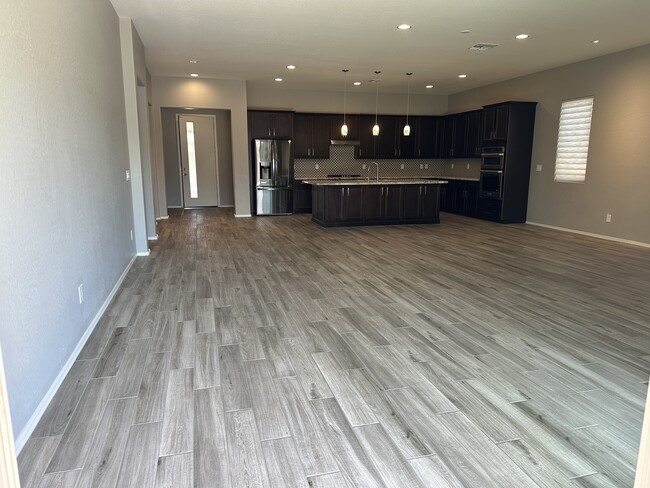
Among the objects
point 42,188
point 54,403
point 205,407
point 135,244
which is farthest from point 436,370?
point 135,244

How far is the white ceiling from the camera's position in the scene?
4.82m

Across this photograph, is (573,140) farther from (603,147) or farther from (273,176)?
(273,176)

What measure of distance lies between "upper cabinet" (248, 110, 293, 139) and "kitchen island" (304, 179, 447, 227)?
205 centimetres

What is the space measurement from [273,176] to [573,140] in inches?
243

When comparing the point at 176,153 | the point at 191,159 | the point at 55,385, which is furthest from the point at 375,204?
the point at 55,385

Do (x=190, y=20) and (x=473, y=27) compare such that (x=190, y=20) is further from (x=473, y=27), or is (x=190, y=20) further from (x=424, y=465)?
(x=424, y=465)

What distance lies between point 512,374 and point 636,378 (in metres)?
0.73

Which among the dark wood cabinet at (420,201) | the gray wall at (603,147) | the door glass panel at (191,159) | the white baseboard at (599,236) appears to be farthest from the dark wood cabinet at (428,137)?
the door glass panel at (191,159)

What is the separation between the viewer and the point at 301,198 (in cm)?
1066

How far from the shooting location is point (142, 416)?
85.3 inches

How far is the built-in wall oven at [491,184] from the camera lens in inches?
350

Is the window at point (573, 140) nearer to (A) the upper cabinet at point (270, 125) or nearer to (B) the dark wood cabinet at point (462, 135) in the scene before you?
(B) the dark wood cabinet at point (462, 135)

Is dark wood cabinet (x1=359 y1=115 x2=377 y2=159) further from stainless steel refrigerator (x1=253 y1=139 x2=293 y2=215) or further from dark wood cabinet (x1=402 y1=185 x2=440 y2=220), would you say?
A: dark wood cabinet (x1=402 y1=185 x2=440 y2=220)

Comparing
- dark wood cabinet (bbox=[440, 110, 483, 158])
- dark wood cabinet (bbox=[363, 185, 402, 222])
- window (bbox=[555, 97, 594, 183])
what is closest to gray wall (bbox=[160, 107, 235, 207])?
dark wood cabinet (bbox=[363, 185, 402, 222])
